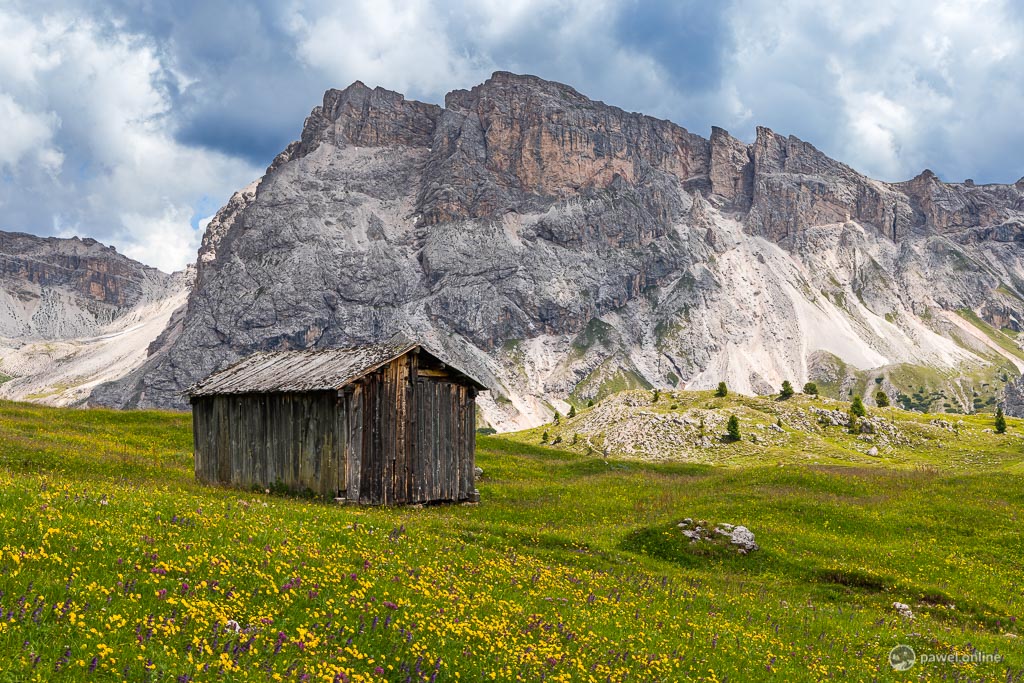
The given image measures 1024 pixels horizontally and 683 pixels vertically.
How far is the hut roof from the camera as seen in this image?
96.0 ft

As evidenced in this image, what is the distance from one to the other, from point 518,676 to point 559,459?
47.6 meters

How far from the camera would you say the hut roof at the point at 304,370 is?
29.3m

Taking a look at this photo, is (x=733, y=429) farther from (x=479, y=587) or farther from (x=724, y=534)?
(x=479, y=587)

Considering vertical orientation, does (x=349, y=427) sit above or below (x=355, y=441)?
above

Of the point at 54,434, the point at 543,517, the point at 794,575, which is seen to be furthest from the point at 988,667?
the point at 54,434

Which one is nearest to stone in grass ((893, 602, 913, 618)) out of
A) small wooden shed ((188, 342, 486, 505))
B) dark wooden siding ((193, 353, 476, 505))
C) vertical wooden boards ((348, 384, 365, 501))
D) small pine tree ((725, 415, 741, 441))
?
small wooden shed ((188, 342, 486, 505))

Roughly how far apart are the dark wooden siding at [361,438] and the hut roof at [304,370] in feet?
1.75

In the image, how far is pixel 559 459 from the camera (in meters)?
57.0

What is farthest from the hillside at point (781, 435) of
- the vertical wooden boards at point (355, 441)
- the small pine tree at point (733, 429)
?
the vertical wooden boards at point (355, 441)

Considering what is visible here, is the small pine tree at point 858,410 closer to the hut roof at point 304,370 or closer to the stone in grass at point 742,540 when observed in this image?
the stone in grass at point 742,540

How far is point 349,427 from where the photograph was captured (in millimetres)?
28672

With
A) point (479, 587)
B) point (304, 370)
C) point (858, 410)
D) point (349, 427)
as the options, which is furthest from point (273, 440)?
point (858, 410)

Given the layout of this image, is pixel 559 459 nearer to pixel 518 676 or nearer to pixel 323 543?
pixel 323 543

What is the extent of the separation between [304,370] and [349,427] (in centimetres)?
539
